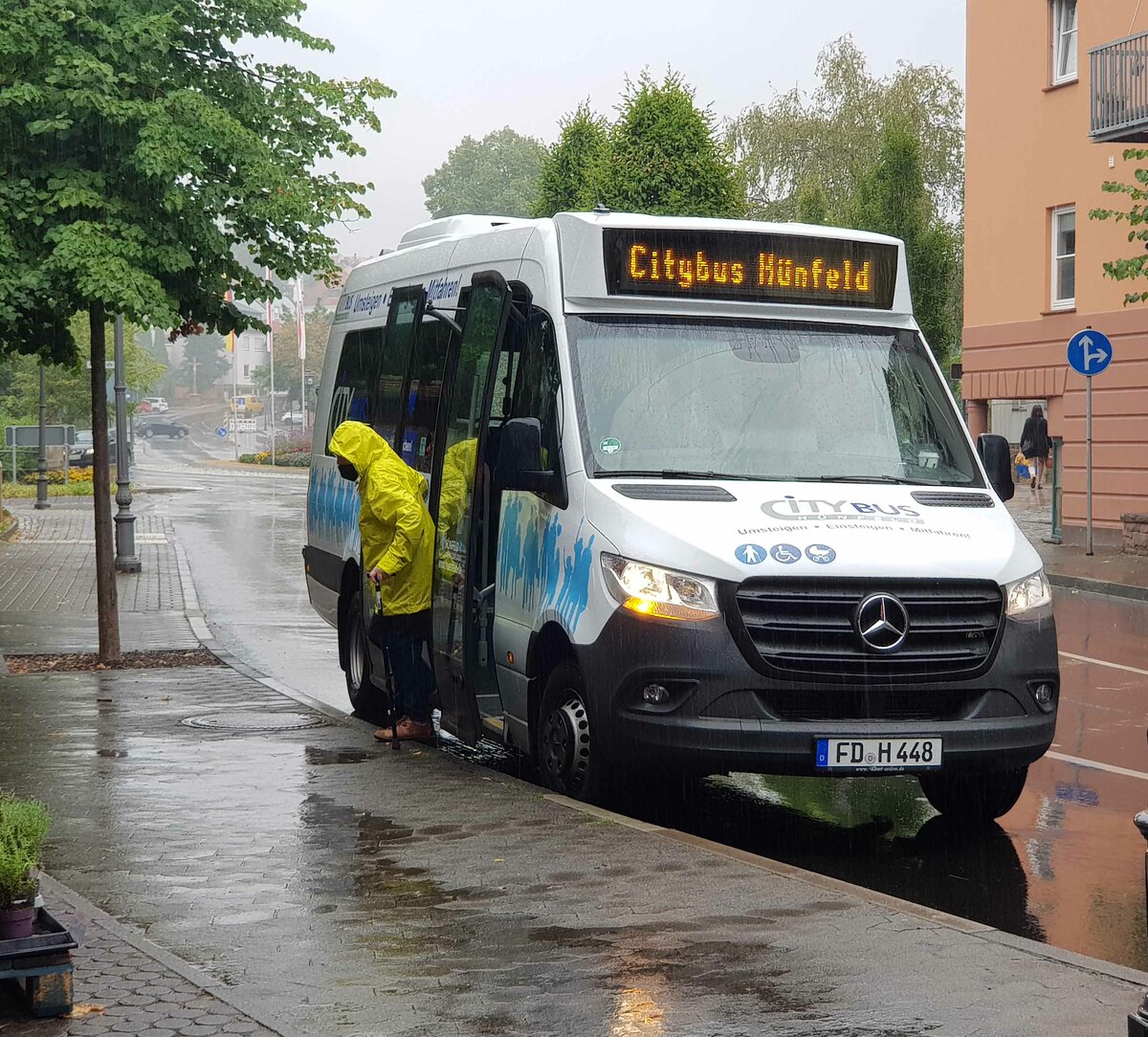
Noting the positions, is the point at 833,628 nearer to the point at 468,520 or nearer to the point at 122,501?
the point at 468,520

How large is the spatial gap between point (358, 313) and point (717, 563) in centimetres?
575

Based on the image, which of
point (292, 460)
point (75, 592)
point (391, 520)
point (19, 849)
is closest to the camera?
point (19, 849)

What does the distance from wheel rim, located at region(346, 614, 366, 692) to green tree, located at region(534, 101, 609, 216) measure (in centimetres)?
3131

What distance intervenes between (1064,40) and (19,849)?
29.7m

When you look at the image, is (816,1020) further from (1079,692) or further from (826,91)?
(826,91)

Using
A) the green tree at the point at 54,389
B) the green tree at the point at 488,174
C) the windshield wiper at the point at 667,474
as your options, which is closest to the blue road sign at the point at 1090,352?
the windshield wiper at the point at 667,474

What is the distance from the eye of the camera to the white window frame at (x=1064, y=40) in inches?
1243

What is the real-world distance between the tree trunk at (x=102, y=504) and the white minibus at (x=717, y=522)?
4.66 meters

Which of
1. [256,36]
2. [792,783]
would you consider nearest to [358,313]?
[256,36]

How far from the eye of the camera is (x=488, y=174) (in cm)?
13400

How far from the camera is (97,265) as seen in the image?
42.9 ft

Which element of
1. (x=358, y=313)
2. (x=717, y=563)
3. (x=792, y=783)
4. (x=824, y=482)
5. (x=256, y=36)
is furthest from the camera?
(x=256, y=36)

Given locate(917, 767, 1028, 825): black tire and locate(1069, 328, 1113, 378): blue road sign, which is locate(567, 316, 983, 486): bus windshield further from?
locate(1069, 328, 1113, 378): blue road sign

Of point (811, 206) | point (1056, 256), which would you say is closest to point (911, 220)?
point (811, 206)
